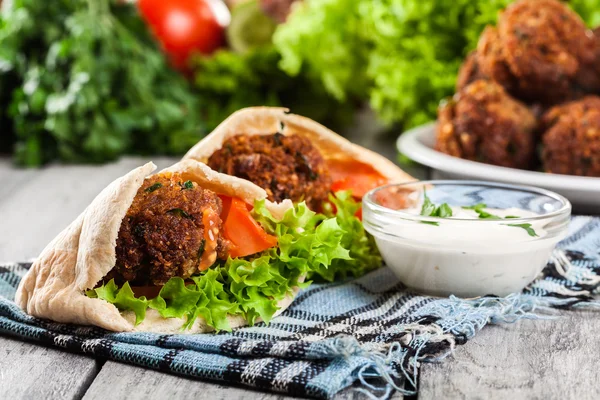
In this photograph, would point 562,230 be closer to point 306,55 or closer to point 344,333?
point 344,333

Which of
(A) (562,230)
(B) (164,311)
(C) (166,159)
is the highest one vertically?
(A) (562,230)

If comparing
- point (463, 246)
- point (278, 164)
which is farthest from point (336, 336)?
point (278, 164)

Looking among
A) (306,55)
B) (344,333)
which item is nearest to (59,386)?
(344,333)

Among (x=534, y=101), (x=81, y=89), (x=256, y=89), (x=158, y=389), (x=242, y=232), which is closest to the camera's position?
(x=158, y=389)

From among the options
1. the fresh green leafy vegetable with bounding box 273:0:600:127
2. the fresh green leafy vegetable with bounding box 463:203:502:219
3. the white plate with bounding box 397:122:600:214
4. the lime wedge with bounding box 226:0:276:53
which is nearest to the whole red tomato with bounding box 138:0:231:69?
the lime wedge with bounding box 226:0:276:53

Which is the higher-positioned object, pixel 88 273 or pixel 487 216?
pixel 487 216

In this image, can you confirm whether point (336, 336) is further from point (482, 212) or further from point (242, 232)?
point (482, 212)
